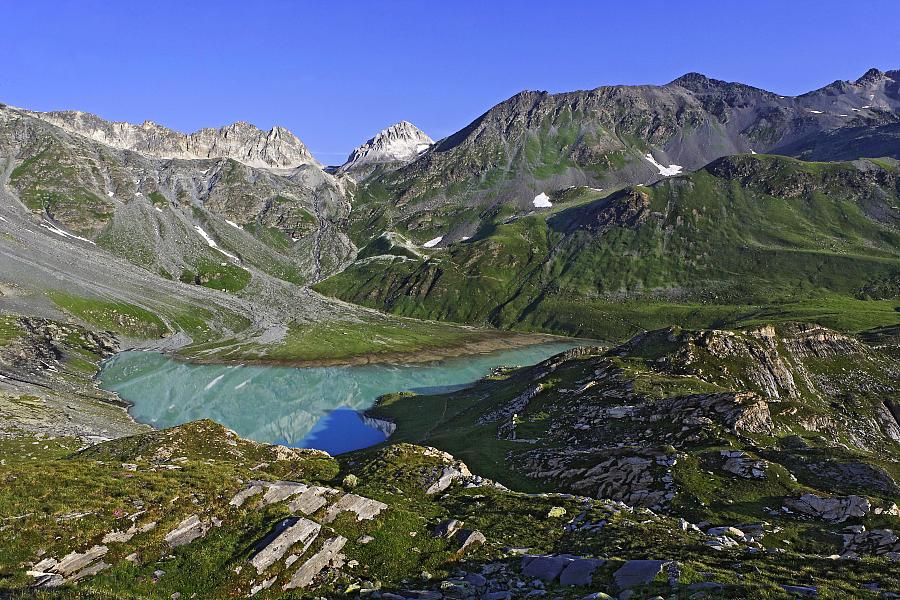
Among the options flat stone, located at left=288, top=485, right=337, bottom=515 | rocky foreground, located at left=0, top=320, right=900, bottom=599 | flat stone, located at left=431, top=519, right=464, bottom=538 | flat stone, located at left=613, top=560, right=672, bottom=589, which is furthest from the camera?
flat stone, located at left=288, top=485, right=337, bottom=515

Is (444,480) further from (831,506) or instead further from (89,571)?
(831,506)

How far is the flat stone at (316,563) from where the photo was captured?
22047 mm

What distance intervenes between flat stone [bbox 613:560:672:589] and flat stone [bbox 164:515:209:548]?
19527mm

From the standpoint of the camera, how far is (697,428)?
48781mm

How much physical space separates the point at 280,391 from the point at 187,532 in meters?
132

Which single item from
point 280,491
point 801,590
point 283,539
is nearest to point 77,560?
point 283,539

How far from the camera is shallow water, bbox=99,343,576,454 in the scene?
112 m

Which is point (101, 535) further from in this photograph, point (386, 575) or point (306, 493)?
point (386, 575)

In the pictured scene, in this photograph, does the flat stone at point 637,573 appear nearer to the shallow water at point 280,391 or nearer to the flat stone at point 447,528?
the flat stone at point 447,528

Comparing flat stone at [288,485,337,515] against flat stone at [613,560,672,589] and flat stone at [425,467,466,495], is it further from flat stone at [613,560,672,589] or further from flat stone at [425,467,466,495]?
flat stone at [613,560,672,589]

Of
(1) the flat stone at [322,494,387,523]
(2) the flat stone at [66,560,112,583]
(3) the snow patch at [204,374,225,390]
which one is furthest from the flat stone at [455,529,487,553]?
(3) the snow patch at [204,374,225,390]

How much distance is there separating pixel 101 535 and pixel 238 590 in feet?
25.1

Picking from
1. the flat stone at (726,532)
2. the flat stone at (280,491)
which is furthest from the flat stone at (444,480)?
the flat stone at (726,532)

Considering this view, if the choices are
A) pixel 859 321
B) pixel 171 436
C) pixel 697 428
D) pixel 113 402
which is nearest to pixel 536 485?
pixel 697 428
